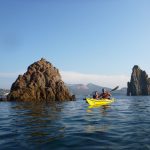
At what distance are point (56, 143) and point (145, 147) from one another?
495 centimetres

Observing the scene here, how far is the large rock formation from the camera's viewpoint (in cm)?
8812

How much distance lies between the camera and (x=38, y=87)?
91375mm

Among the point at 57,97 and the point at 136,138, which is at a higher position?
the point at 57,97

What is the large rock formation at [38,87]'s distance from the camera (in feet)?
289

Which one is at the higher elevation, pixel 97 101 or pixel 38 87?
pixel 38 87

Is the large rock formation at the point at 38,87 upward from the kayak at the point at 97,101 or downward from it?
upward

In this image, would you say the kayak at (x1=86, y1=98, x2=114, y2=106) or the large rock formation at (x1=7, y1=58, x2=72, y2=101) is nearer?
the kayak at (x1=86, y1=98, x2=114, y2=106)

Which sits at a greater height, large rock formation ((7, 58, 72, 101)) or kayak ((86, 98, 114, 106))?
large rock formation ((7, 58, 72, 101))

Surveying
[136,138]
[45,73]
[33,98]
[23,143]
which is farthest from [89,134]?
[45,73]

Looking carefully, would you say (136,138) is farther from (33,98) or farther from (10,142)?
(33,98)

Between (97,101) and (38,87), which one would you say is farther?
(38,87)

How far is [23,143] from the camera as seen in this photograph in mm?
14453

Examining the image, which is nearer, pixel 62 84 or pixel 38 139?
pixel 38 139

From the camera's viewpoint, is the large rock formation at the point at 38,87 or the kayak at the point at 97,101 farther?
the large rock formation at the point at 38,87
